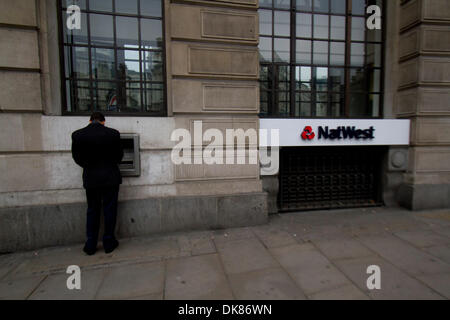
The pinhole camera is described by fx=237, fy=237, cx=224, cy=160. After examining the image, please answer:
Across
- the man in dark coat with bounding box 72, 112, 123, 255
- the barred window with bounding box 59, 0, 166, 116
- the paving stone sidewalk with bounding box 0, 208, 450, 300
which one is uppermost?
the barred window with bounding box 59, 0, 166, 116

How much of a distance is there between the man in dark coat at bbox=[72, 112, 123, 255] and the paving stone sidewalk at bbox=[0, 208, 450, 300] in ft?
1.19

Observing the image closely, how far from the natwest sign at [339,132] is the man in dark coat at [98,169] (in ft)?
9.58

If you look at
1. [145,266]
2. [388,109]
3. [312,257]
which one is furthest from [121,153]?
[388,109]

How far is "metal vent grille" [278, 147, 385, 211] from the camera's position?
225 inches

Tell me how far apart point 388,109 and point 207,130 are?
4742mm

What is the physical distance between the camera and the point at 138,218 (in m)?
4.40

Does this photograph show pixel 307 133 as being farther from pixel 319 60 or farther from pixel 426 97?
pixel 426 97

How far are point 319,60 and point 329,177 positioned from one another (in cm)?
288

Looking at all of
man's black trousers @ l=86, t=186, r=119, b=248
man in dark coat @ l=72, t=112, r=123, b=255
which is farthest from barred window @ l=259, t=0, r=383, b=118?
man's black trousers @ l=86, t=186, r=119, b=248

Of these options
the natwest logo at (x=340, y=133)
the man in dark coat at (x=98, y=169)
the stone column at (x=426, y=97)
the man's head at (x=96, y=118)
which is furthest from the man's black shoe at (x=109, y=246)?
the stone column at (x=426, y=97)

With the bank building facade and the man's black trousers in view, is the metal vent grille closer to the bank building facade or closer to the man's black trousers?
the bank building facade

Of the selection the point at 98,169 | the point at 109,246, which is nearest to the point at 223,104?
the point at 98,169

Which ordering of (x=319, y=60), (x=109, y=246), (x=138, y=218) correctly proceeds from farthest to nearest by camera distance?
1. (x=319, y=60)
2. (x=138, y=218)
3. (x=109, y=246)
